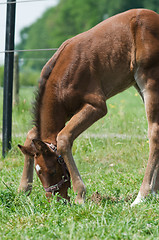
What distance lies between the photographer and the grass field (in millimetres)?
3035

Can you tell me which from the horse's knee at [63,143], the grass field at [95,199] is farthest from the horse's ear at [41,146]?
the grass field at [95,199]

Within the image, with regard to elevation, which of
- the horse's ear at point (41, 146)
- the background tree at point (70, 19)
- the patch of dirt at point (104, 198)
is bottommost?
the patch of dirt at point (104, 198)

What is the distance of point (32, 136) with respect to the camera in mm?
4348

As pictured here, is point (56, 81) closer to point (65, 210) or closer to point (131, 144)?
point (65, 210)

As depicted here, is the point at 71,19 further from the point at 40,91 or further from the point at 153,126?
the point at 153,126

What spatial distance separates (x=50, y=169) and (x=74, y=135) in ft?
1.42

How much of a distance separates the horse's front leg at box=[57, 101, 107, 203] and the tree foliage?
88.9ft

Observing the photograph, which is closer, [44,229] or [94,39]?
[44,229]

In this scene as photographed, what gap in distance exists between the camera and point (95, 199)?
13.3ft

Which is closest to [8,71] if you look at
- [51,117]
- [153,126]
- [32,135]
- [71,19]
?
[32,135]

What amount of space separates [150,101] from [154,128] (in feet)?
0.97

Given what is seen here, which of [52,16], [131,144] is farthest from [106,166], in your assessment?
[52,16]

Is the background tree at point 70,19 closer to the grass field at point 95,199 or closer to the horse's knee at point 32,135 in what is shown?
the grass field at point 95,199

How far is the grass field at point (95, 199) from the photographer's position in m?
3.04
